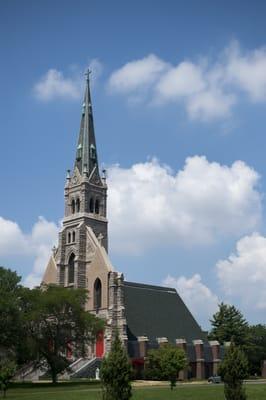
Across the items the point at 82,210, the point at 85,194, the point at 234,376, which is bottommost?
the point at 234,376

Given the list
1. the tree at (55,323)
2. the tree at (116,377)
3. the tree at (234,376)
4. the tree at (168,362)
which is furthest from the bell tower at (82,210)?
the tree at (116,377)

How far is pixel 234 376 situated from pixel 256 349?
59.6 metres

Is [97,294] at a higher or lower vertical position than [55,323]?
higher

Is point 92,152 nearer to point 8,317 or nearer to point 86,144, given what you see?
point 86,144

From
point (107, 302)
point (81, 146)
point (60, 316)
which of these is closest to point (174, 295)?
point (107, 302)

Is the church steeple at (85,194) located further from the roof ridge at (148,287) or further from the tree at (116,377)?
the tree at (116,377)

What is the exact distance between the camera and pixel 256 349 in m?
83.8

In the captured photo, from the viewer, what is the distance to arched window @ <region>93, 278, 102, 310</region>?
69.2 meters

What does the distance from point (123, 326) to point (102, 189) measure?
21.1 m

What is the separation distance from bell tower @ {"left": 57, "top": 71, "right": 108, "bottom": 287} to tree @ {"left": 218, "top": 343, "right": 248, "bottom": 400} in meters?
44.7

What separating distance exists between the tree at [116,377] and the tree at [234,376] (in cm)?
530

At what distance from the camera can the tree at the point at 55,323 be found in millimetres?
55125

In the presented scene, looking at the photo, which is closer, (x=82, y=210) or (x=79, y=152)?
(x=82, y=210)

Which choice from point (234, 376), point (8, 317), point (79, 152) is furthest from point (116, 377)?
point (79, 152)
